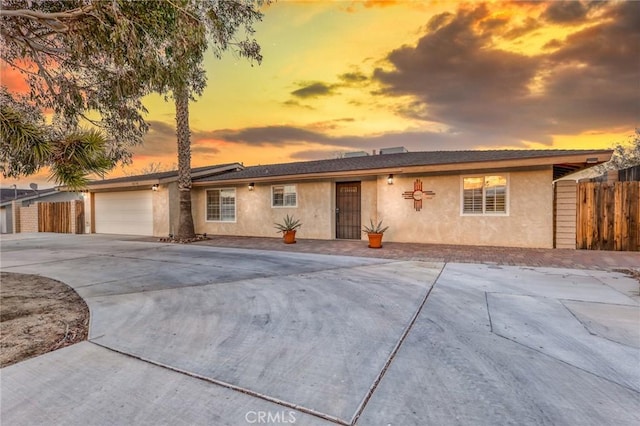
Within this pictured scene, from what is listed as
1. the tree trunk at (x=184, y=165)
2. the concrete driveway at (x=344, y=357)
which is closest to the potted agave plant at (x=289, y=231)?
the tree trunk at (x=184, y=165)

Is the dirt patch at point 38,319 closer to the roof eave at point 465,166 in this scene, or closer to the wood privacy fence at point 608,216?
the roof eave at point 465,166

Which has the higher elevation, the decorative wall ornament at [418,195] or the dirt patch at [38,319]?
the decorative wall ornament at [418,195]

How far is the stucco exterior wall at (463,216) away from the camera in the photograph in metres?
9.21

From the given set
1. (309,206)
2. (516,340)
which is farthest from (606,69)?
(516,340)

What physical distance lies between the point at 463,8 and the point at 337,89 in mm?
5251

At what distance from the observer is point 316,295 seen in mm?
4578

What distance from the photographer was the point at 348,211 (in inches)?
482

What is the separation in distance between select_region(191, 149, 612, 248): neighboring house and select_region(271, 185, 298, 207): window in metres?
0.04

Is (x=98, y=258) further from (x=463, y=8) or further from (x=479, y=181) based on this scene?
(x=463, y=8)

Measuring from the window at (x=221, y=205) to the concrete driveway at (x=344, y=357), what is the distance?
928cm

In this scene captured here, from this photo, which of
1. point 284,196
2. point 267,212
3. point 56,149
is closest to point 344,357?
point 56,149

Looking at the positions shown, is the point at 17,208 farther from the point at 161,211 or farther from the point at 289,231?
the point at 289,231

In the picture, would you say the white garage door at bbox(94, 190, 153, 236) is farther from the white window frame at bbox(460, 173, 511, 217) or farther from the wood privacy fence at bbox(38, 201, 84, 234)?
the white window frame at bbox(460, 173, 511, 217)

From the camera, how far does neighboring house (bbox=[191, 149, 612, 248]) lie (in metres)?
9.20
